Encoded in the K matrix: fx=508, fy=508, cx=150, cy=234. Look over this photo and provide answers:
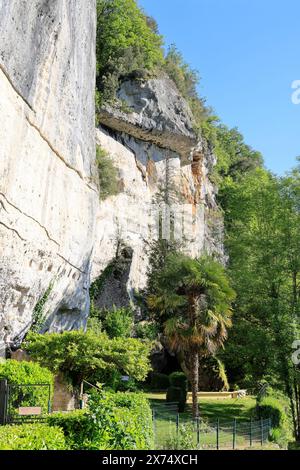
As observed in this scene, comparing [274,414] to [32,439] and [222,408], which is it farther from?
[32,439]

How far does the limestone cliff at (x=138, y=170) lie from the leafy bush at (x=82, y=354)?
1171 cm

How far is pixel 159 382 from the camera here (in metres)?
31.7

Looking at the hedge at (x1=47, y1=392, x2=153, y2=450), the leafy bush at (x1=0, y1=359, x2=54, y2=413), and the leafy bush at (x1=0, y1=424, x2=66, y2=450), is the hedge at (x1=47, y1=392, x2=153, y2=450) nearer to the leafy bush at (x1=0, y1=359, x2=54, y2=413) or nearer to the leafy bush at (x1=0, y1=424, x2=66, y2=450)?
the leafy bush at (x1=0, y1=424, x2=66, y2=450)

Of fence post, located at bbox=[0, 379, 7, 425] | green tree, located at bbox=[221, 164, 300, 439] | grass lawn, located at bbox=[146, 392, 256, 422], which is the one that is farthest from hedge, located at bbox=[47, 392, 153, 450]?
green tree, located at bbox=[221, 164, 300, 439]

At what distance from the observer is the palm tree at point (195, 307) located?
884 inches

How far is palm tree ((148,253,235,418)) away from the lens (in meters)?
22.5

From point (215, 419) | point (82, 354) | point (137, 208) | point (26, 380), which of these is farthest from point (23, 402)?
point (137, 208)

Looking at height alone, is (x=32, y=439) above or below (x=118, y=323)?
below

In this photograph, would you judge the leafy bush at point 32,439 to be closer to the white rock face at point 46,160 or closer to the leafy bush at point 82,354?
the white rock face at point 46,160

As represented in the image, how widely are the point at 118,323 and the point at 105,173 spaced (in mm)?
8619

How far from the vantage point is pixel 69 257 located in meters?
21.0

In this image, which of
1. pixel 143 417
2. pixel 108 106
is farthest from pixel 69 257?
pixel 108 106

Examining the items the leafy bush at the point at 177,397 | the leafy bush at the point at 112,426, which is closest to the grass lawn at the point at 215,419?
the leafy bush at the point at 177,397
